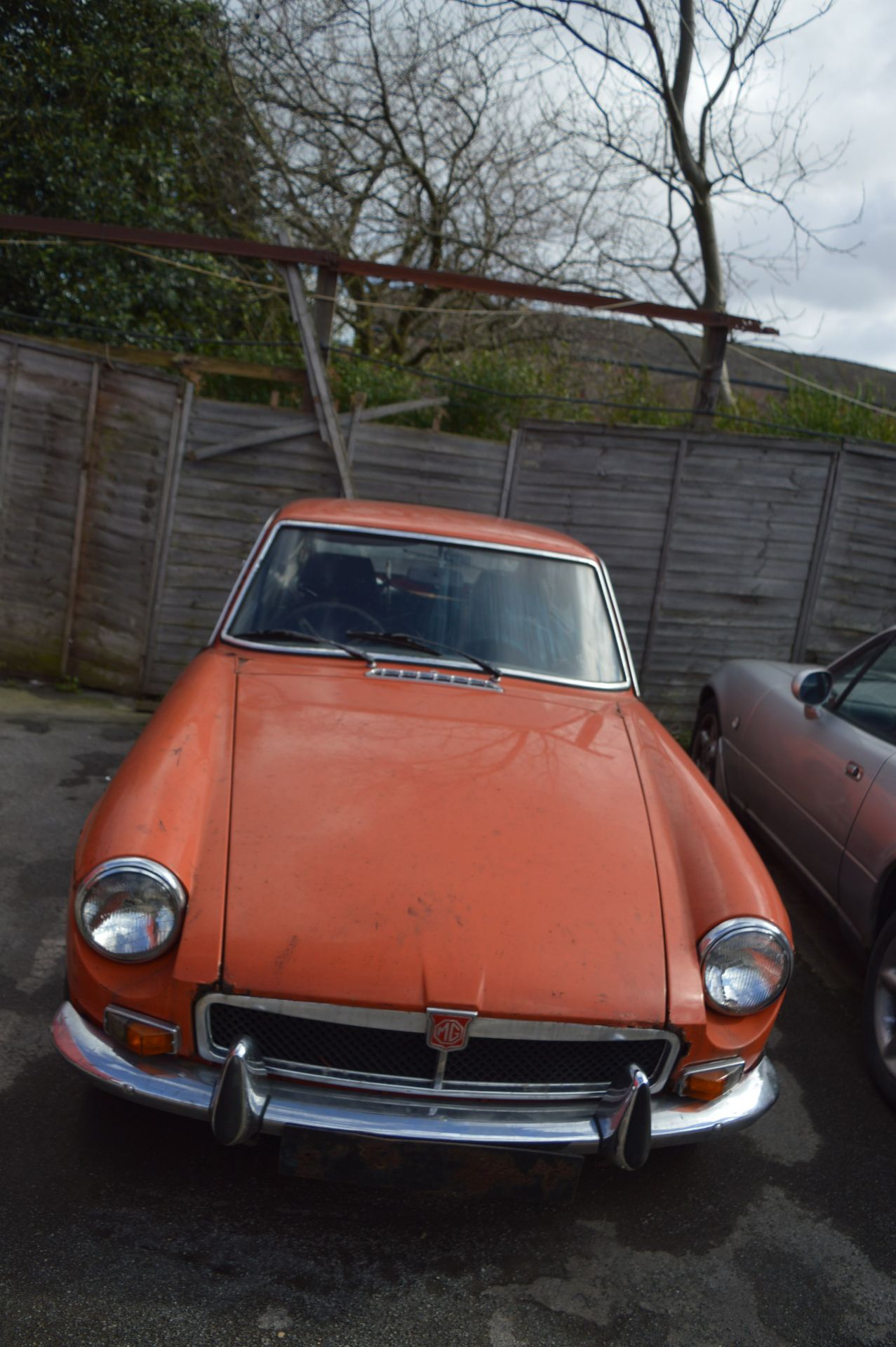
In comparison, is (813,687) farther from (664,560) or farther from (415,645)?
(664,560)

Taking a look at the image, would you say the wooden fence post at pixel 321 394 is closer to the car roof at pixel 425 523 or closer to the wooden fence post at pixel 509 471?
the wooden fence post at pixel 509 471

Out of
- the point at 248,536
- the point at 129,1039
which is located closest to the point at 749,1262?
the point at 129,1039

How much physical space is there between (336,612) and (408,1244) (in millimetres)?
2108

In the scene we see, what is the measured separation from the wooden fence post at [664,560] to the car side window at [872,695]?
297 cm

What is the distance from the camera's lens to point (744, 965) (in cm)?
249

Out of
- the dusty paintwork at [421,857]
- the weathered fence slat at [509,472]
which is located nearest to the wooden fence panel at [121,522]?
the weathered fence slat at [509,472]

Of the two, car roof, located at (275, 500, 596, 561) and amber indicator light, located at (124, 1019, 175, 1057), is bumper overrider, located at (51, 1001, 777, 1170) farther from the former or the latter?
car roof, located at (275, 500, 596, 561)

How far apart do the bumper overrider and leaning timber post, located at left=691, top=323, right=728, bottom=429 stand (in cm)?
587

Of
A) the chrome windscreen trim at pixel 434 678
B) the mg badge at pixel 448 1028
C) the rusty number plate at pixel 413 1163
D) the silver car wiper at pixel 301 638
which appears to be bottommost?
the rusty number plate at pixel 413 1163

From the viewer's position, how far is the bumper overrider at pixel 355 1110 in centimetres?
220

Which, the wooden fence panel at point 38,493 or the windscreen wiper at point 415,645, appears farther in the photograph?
the wooden fence panel at point 38,493

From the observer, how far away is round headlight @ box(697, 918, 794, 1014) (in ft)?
8.05

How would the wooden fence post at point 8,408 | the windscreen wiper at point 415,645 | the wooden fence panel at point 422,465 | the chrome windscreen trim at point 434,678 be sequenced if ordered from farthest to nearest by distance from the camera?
the wooden fence panel at point 422,465 < the wooden fence post at point 8,408 < the windscreen wiper at point 415,645 < the chrome windscreen trim at point 434,678

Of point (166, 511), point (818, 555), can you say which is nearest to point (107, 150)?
point (166, 511)
